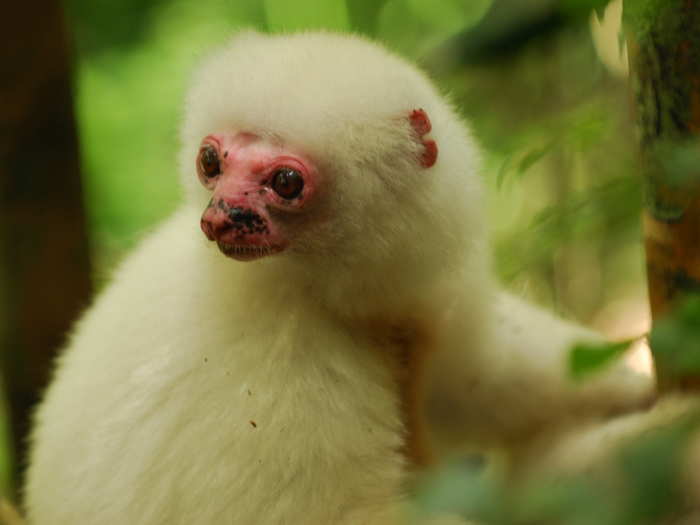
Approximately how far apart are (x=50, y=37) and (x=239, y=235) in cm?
187

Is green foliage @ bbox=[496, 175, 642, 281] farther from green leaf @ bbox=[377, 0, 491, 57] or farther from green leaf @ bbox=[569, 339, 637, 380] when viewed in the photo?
green leaf @ bbox=[377, 0, 491, 57]

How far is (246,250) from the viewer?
195 centimetres

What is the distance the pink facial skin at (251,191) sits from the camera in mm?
1909

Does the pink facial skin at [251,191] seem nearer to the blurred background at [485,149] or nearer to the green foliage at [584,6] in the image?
the blurred background at [485,149]

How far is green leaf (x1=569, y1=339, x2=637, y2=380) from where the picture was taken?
0.91 meters

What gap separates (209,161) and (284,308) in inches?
15.7

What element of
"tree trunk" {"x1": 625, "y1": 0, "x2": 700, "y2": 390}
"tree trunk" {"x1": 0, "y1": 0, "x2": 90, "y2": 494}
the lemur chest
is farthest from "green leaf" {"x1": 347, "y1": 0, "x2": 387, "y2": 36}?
"tree trunk" {"x1": 625, "y1": 0, "x2": 700, "y2": 390}

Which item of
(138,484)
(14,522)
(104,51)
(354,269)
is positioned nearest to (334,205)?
(354,269)

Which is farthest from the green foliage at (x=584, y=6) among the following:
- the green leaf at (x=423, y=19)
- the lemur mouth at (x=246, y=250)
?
the green leaf at (x=423, y=19)

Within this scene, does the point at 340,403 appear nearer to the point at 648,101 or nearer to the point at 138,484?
the point at 138,484

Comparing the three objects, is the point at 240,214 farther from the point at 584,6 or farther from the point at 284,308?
the point at 584,6

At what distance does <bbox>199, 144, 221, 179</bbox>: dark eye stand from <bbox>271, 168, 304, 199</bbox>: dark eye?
0.16 m

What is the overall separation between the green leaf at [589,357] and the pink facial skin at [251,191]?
1.10 m

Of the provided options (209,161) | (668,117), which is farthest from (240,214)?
(668,117)
